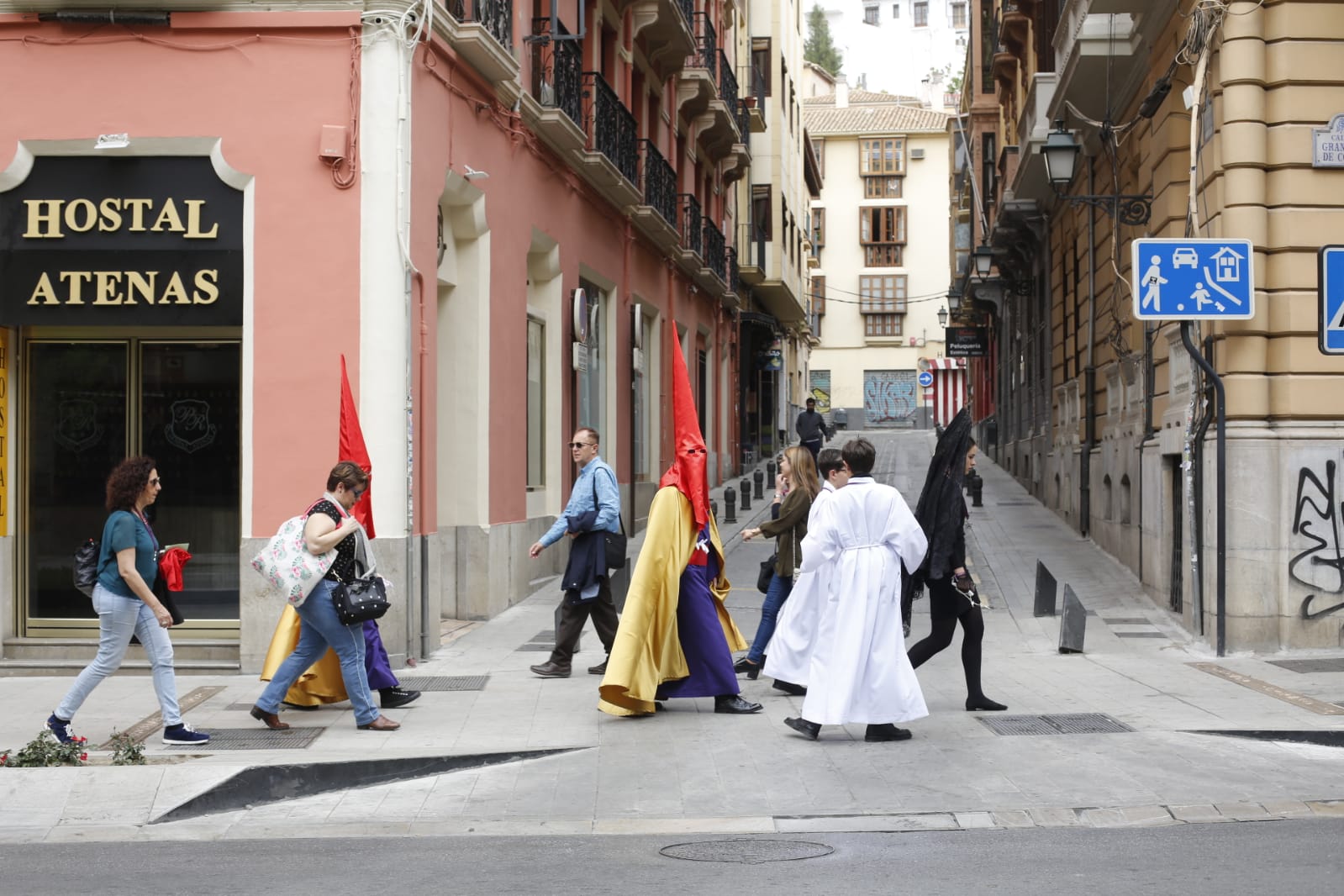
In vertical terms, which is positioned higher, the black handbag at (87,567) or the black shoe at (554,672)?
the black handbag at (87,567)

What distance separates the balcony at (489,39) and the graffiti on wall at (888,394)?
6245 cm

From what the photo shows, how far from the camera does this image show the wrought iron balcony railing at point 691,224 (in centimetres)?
2750

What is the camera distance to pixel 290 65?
12219mm

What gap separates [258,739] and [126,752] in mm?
1223

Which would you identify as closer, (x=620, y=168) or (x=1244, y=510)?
(x=1244, y=510)

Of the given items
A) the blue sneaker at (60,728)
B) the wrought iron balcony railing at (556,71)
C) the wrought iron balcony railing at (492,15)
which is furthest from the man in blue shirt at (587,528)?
the wrought iron balcony railing at (556,71)

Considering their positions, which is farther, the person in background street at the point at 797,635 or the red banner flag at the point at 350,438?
the red banner flag at the point at 350,438

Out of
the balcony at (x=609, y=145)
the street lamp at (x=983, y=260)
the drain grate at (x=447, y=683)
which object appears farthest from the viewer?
the street lamp at (x=983, y=260)

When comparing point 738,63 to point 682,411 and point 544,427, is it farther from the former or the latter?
point 682,411

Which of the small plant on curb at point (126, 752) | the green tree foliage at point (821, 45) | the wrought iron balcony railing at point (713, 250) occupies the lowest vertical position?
the small plant on curb at point (126, 752)

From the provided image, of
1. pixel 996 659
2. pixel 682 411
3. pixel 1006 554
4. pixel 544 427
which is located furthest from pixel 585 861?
pixel 1006 554

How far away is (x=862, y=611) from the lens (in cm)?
902

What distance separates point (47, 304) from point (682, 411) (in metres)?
5.42

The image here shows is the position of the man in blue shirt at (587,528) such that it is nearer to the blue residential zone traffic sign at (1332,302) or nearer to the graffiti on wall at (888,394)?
the blue residential zone traffic sign at (1332,302)
